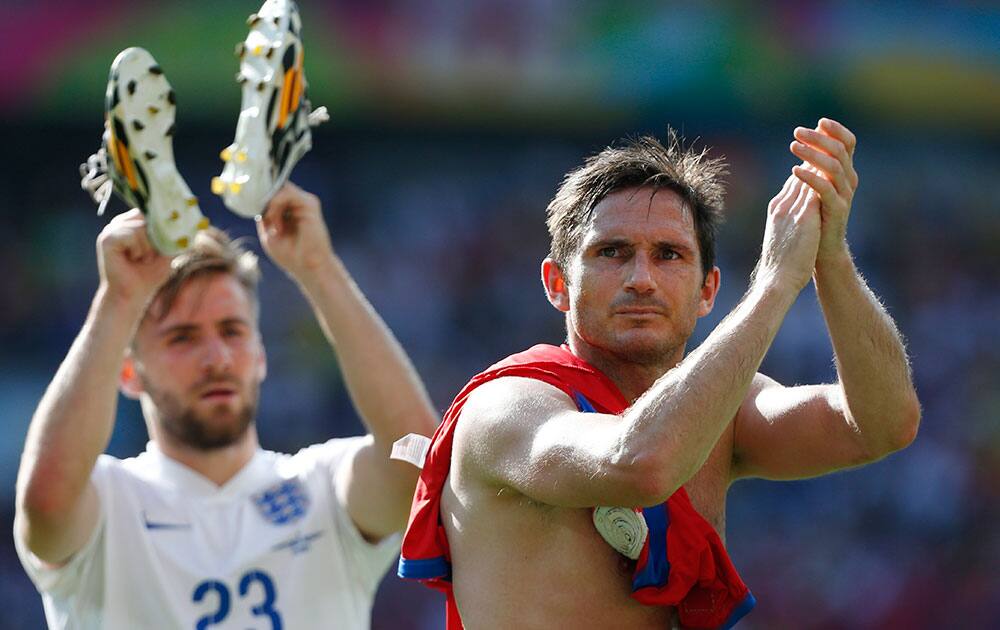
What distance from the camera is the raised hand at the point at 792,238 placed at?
3096 mm

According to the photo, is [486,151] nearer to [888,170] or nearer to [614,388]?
[888,170]

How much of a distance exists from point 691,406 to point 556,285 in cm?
78

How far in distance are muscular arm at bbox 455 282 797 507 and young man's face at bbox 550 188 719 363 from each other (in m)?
0.25

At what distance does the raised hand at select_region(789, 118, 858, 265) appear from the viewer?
3.21 meters

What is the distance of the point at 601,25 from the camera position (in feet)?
42.4

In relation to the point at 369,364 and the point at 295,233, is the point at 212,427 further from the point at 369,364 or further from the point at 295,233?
the point at 295,233

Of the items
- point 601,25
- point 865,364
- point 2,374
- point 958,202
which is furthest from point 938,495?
point 865,364

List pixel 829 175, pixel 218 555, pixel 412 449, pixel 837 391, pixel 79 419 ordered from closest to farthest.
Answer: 1. pixel 829 175
2. pixel 837 391
3. pixel 412 449
4. pixel 79 419
5. pixel 218 555

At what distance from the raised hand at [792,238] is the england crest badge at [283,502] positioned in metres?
2.01

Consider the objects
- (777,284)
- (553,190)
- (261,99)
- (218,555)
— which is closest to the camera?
(777,284)

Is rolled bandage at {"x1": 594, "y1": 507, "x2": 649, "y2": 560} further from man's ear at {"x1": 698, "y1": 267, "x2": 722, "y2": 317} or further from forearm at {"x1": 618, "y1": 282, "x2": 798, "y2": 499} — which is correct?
man's ear at {"x1": 698, "y1": 267, "x2": 722, "y2": 317}

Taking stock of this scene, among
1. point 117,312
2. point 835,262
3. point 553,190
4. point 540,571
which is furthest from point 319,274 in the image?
point 553,190

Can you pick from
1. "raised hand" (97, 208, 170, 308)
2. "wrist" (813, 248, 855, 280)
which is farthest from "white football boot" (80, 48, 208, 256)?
"wrist" (813, 248, 855, 280)

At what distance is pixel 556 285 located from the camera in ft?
11.7
